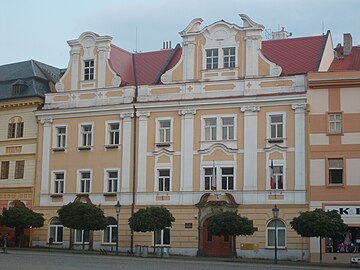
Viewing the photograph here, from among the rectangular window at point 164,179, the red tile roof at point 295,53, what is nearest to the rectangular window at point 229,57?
the red tile roof at point 295,53

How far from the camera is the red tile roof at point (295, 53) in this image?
46.2 m

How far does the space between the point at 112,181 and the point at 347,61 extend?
1886cm

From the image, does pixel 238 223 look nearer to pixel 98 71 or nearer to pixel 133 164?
pixel 133 164

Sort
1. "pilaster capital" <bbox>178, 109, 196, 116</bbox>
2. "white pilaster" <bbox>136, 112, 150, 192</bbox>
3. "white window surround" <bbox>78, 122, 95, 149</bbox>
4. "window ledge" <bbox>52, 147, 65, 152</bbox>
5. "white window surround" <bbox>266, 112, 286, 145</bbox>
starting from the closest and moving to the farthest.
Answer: "white window surround" <bbox>266, 112, 286, 145</bbox> → "pilaster capital" <bbox>178, 109, 196, 116</bbox> → "white pilaster" <bbox>136, 112, 150, 192</bbox> → "white window surround" <bbox>78, 122, 95, 149</bbox> → "window ledge" <bbox>52, 147, 65, 152</bbox>

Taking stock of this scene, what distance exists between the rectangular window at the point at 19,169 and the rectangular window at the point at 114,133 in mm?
7407

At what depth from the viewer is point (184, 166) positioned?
46875 millimetres

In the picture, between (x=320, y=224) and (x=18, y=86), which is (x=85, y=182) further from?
(x=320, y=224)

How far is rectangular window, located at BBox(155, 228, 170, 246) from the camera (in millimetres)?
47000

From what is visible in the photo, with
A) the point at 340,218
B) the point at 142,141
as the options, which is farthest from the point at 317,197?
Answer: the point at 142,141

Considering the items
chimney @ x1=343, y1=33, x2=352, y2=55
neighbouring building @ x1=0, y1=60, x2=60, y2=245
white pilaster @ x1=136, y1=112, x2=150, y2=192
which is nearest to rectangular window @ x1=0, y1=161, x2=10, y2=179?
neighbouring building @ x1=0, y1=60, x2=60, y2=245

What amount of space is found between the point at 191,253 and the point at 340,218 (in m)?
10.5

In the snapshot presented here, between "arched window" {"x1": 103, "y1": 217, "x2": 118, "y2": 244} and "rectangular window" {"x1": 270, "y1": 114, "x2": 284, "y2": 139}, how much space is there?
12.5 metres

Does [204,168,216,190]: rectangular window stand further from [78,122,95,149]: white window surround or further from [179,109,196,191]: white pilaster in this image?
[78,122,95,149]: white window surround

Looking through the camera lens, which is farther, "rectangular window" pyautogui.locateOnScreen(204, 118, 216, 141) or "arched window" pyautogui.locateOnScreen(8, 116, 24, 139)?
"arched window" pyautogui.locateOnScreen(8, 116, 24, 139)
